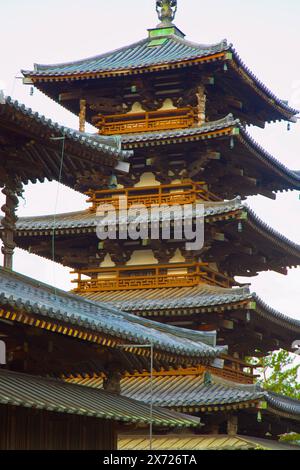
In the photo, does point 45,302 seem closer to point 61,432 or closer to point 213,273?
point 61,432

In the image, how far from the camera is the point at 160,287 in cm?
3831

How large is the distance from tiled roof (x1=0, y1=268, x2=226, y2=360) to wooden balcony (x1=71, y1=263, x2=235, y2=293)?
426 inches

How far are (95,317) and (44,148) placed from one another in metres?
3.43

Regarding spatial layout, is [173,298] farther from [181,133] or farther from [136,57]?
[136,57]

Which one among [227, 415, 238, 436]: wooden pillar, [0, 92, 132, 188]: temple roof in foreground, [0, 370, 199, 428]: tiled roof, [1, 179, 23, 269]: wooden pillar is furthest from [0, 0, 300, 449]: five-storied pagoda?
[1, 179, 23, 269]: wooden pillar

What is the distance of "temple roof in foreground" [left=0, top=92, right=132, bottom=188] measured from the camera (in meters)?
21.3

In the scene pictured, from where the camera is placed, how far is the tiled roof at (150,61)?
38750 mm

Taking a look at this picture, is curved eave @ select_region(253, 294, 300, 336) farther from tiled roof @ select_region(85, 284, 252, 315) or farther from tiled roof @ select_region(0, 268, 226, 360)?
tiled roof @ select_region(0, 268, 226, 360)

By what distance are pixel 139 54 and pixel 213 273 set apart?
354 inches

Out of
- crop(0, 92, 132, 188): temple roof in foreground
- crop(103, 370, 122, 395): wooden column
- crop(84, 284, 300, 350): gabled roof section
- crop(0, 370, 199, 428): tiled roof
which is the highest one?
crop(84, 284, 300, 350): gabled roof section

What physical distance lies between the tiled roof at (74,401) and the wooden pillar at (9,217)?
2525 millimetres

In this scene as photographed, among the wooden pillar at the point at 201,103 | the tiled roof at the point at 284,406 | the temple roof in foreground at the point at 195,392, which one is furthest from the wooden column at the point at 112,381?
the wooden pillar at the point at 201,103
